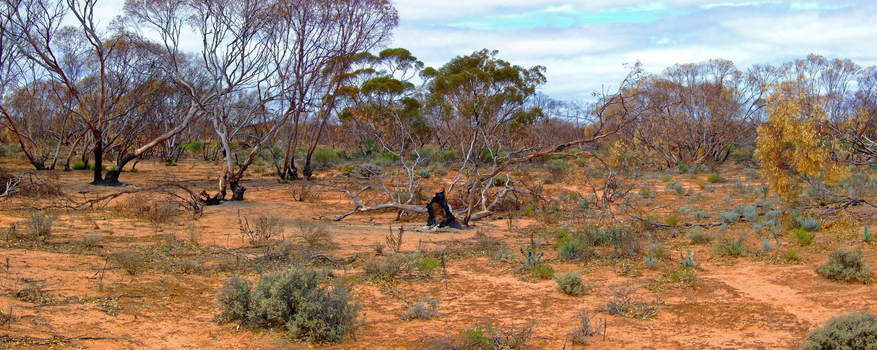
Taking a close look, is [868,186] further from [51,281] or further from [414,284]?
[51,281]

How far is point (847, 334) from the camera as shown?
5.16 metres

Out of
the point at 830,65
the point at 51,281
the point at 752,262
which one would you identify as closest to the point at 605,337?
the point at 752,262

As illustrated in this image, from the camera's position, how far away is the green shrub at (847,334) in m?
5.10

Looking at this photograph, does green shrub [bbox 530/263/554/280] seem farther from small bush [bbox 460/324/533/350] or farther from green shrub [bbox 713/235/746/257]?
green shrub [bbox 713/235/746/257]

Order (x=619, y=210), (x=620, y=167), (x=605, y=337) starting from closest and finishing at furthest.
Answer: (x=605, y=337) → (x=619, y=210) → (x=620, y=167)

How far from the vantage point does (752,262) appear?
9188 mm

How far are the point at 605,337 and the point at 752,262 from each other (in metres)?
4.20

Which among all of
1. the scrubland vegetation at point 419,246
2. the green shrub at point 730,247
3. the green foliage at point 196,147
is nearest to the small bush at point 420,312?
the scrubland vegetation at point 419,246

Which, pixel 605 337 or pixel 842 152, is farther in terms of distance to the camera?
pixel 842 152

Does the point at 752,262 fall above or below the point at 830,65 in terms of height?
below

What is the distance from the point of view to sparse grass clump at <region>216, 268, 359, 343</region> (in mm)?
5965

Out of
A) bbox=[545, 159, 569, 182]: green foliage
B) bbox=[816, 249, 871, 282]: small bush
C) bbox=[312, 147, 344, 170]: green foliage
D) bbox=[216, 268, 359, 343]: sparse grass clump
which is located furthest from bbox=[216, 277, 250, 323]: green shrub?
bbox=[312, 147, 344, 170]: green foliage

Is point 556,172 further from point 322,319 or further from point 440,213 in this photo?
point 322,319

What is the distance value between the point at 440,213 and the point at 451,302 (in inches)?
226
